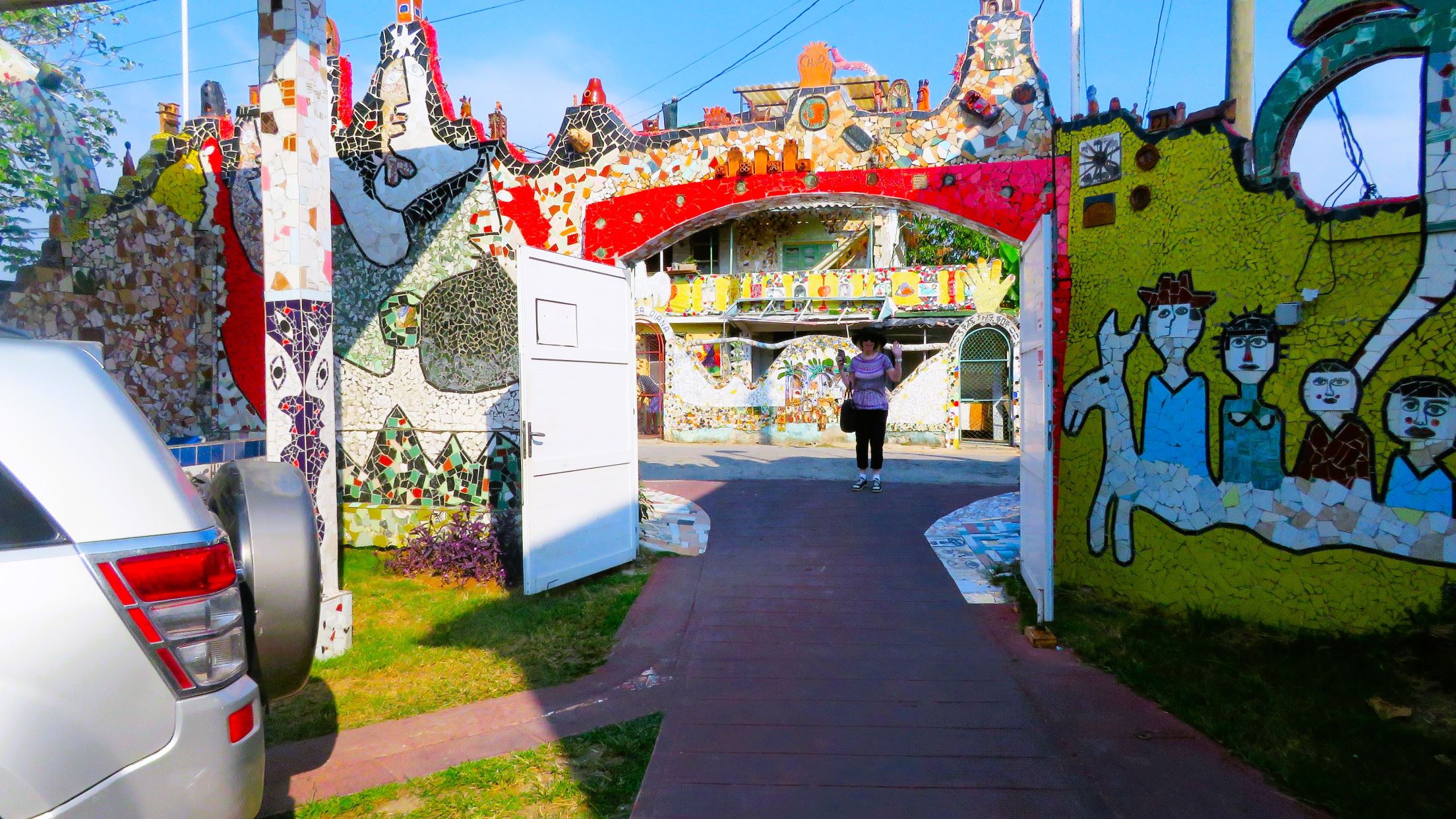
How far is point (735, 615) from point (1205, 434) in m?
2.95

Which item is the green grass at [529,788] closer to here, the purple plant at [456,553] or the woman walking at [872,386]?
the purple plant at [456,553]

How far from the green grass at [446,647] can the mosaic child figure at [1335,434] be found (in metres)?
3.94

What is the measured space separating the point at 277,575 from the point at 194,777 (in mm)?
706

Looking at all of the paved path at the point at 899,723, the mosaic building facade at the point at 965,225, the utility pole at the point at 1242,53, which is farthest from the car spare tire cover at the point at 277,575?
the utility pole at the point at 1242,53

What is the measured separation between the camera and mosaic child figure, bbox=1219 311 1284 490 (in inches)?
179

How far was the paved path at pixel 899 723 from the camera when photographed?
117 inches

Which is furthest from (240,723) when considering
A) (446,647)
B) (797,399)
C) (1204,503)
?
(797,399)

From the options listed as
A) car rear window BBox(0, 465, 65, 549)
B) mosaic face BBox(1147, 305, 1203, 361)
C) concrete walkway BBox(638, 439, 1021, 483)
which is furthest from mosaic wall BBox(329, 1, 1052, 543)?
car rear window BBox(0, 465, 65, 549)

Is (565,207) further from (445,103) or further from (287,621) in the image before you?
(287,621)

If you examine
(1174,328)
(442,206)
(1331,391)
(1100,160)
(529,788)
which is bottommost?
(529,788)

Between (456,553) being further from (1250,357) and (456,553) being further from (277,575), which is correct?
(1250,357)

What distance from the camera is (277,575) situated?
2.42m

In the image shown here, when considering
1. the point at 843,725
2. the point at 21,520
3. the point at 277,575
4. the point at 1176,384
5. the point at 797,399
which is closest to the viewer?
the point at 21,520

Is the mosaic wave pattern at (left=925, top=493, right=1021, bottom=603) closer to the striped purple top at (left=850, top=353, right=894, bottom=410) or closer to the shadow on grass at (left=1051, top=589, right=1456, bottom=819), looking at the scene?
the shadow on grass at (left=1051, top=589, right=1456, bottom=819)
